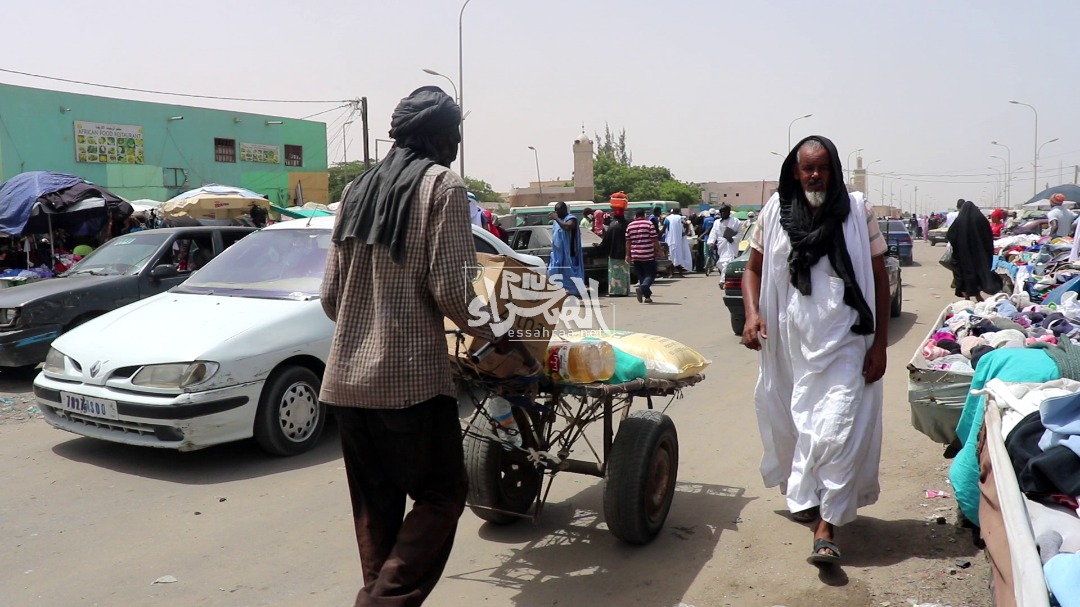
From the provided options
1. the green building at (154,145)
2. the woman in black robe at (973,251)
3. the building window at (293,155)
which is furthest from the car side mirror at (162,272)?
the building window at (293,155)

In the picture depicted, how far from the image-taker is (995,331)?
17.5 ft

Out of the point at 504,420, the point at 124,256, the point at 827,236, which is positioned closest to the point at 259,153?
the point at 124,256

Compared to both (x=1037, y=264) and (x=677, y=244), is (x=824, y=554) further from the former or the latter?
(x=677, y=244)

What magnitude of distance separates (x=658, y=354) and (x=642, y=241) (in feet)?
36.9

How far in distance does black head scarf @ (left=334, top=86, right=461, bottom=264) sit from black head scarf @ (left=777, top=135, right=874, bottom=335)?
1822mm

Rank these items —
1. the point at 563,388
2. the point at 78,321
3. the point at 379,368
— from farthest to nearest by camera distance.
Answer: the point at 78,321 < the point at 563,388 < the point at 379,368

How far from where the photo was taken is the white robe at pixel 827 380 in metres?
3.92

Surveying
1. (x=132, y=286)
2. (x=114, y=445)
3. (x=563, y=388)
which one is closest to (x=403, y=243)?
(x=563, y=388)

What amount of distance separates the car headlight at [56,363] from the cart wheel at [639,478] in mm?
4045

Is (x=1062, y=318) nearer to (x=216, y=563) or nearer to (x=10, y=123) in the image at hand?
(x=216, y=563)

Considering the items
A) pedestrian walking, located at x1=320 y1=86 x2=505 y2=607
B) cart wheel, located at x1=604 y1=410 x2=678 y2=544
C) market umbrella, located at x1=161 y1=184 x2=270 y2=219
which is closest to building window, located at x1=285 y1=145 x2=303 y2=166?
market umbrella, located at x1=161 y1=184 x2=270 y2=219

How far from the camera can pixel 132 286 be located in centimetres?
909

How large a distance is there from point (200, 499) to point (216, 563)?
1.04 m

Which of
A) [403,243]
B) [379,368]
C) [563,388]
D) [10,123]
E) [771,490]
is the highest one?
[10,123]
